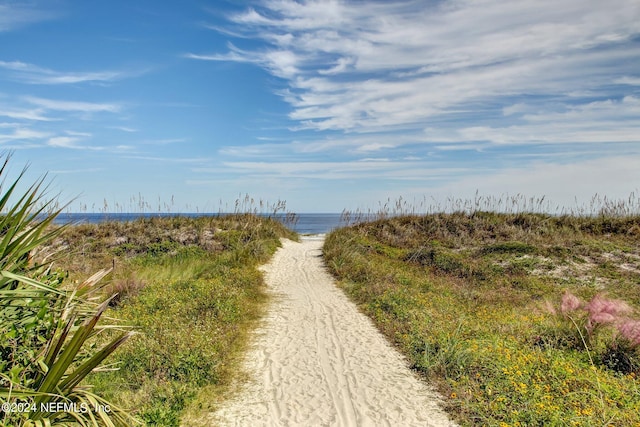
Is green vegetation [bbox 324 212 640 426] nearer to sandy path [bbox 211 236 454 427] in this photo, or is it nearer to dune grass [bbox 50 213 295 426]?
sandy path [bbox 211 236 454 427]

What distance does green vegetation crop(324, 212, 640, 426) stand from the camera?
661cm

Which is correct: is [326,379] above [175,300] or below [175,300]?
below

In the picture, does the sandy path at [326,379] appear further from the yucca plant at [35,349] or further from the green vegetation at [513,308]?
the yucca plant at [35,349]

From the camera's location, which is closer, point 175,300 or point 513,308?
point 175,300

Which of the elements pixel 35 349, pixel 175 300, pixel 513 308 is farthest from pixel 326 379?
pixel 513 308

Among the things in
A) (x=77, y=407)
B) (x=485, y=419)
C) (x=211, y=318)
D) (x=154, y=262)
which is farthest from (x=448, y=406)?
(x=154, y=262)

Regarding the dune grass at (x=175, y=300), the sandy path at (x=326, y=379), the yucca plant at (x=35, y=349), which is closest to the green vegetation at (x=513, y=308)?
the sandy path at (x=326, y=379)

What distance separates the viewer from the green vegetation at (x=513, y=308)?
661cm

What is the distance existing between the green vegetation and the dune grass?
354cm

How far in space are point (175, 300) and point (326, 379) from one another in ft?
20.0

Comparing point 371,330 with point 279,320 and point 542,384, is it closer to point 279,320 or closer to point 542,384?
point 279,320

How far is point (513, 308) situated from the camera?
12672 mm

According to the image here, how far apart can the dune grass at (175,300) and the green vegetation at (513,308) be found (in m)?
3.54

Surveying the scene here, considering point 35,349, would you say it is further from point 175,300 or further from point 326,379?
point 175,300
